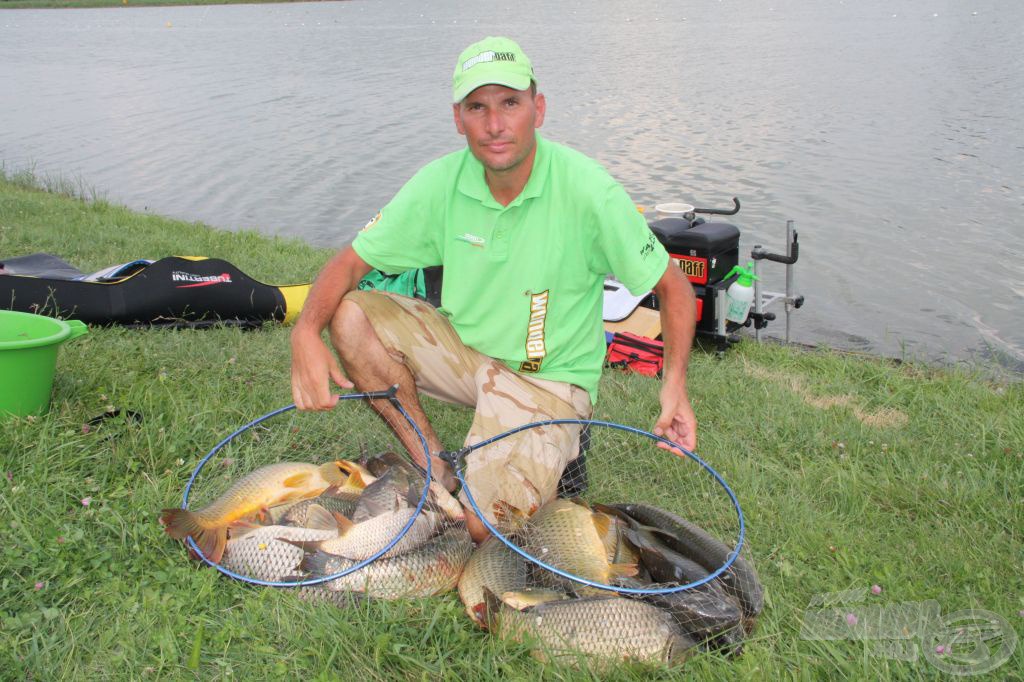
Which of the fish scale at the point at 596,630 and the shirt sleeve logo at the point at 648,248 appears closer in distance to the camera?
the fish scale at the point at 596,630

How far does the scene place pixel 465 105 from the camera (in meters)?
2.87

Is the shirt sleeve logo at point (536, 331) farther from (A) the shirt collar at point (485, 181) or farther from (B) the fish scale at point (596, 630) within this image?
(B) the fish scale at point (596, 630)

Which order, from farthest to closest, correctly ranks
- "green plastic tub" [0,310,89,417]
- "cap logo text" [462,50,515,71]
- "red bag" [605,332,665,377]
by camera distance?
"red bag" [605,332,665,377]
"green plastic tub" [0,310,89,417]
"cap logo text" [462,50,515,71]

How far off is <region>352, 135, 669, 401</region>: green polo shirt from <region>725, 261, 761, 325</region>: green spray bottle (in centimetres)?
280

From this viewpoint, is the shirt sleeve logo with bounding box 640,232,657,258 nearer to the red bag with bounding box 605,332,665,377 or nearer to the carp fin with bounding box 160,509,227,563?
the carp fin with bounding box 160,509,227,563

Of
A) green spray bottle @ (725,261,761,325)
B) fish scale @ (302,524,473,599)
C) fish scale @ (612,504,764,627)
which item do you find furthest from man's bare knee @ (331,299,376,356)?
green spray bottle @ (725,261,761,325)

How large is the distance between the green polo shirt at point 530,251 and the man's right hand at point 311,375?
0.39 metres

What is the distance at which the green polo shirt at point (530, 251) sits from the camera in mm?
2859

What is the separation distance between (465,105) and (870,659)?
1993 millimetres

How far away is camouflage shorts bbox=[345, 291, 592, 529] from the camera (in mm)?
2814

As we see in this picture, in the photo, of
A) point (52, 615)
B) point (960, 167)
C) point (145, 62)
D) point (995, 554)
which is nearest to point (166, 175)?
point (960, 167)

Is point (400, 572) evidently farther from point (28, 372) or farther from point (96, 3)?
point (96, 3)

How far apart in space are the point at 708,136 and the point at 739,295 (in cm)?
873

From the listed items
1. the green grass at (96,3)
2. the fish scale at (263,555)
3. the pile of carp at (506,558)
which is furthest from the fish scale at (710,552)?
the green grass at (96,3)
